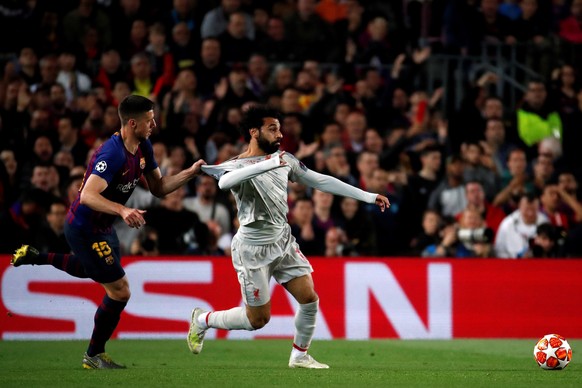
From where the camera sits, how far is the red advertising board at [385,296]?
14.5 m

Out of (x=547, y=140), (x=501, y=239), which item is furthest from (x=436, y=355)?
(x=547, y=140)

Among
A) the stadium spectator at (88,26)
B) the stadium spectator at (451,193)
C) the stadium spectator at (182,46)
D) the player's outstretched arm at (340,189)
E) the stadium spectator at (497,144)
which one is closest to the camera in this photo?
the player's outstretched arm at (340,189)

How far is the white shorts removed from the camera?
10.1 meters

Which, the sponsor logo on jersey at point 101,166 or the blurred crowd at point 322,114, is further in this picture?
the blurred crowd at point 322,114

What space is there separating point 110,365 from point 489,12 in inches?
464

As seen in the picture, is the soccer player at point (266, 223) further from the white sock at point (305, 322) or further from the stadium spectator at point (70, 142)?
the stadium spectator at point (70, 142)

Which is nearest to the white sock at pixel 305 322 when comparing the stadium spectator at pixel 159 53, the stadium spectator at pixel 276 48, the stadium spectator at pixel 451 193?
the stadium spectator at pixel 451 193

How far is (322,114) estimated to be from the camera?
17.8m

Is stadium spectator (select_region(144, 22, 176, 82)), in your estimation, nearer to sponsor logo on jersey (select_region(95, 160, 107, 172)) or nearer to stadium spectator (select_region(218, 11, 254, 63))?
stadium spectator (select_region(218, 11, 254, 63))

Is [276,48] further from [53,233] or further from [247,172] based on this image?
[247,172]

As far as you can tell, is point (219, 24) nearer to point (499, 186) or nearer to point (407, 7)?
point (407, 7)

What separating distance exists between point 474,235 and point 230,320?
566cm

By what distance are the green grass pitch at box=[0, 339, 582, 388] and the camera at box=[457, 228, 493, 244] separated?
1.47 metres

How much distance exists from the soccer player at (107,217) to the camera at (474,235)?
5.94 m
